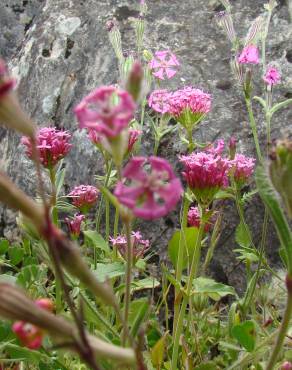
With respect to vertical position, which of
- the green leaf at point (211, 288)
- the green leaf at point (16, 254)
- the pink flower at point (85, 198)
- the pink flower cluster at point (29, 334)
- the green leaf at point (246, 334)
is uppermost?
the pink flower cluster at point (29, 334)

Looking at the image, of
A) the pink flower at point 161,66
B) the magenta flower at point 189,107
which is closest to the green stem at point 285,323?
the magenta flower at point 189,107

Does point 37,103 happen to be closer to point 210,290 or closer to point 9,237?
point 9,237

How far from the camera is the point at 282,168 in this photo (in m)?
0.60

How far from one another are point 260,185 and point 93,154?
1.55 meters

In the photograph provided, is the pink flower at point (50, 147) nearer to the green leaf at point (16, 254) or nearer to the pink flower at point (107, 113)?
the green leaf at point (16, 254)

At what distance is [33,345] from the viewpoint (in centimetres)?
53

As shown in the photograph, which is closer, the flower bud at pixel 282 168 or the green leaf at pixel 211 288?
the flower bud at pixel 282 168

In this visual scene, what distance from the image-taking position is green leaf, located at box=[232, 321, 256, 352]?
1.02 metres

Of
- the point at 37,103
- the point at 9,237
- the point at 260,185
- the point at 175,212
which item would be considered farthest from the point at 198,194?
the point at 37,103

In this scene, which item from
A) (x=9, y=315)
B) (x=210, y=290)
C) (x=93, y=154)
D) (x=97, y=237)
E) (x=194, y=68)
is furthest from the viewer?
(x=194, y=68)

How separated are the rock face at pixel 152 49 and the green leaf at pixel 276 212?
4.38 ft

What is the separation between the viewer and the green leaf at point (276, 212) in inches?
25.1

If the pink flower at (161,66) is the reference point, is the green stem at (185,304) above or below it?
below

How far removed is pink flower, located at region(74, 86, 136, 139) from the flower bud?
0.15m
